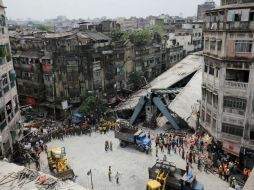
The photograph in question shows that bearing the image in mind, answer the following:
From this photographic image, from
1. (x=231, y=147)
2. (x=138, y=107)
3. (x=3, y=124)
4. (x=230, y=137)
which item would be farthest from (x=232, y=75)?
(x=3, y=124)

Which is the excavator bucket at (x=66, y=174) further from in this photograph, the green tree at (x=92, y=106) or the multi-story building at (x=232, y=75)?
the green tree at (x=92, y=106)

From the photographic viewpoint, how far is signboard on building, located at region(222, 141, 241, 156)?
3055 centimetres

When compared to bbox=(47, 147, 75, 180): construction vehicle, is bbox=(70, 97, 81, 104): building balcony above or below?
above

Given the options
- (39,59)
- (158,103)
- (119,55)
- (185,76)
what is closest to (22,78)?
(39,59)

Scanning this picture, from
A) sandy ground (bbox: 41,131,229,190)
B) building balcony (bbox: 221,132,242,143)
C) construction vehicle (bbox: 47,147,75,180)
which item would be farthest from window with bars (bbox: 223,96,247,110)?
construction vehicle (bbox: 47,147,75,180)

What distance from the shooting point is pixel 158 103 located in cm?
4041

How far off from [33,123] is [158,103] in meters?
22.3

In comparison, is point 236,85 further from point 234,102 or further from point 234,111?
point 234,111

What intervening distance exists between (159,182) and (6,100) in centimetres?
2076

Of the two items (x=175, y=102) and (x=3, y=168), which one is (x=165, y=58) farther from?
(x=3, y=168)

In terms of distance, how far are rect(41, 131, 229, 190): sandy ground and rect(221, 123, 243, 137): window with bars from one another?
5.60 metres

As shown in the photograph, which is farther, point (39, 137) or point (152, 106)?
point (152, 106)

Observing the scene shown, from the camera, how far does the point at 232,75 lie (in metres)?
31.5

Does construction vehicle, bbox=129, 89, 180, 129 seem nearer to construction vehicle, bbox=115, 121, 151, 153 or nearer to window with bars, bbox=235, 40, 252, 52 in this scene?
construction vehicle, bbox=115, 121, 151, 153
